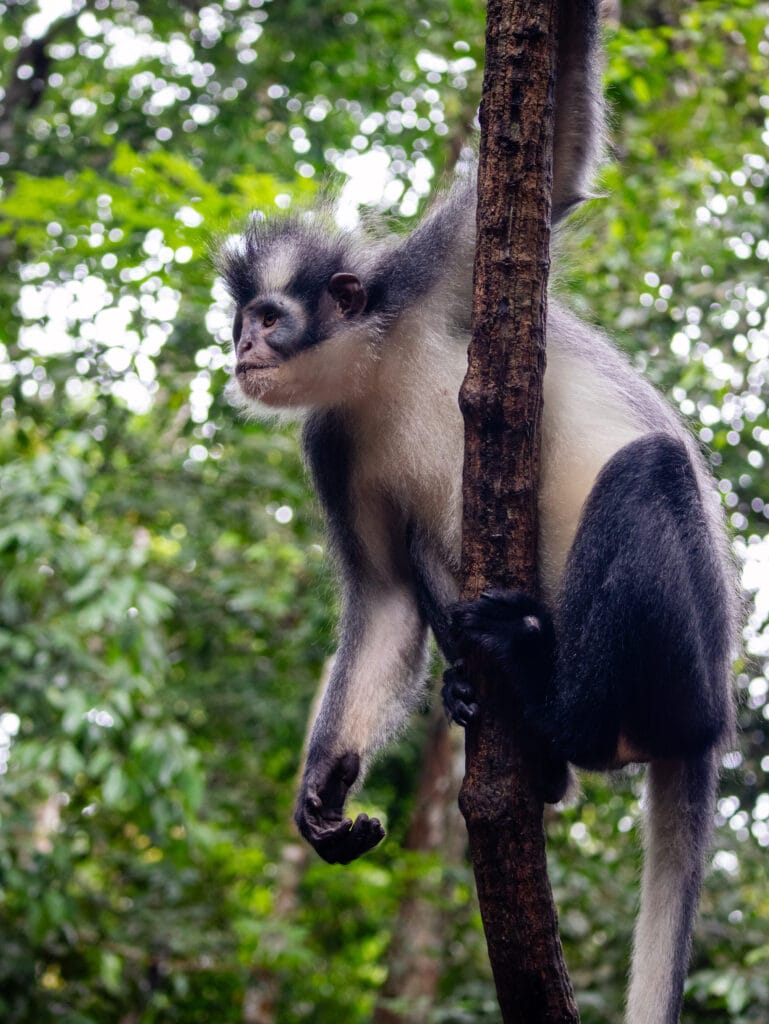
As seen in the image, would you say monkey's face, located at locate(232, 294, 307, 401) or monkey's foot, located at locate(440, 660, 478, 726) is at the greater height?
monkey's face, located at locate(232, 294, 307, 401)

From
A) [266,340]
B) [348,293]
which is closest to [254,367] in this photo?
[266,340]

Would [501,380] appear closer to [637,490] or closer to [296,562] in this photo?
[637,490]

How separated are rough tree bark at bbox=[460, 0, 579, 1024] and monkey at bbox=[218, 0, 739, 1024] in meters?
0.30

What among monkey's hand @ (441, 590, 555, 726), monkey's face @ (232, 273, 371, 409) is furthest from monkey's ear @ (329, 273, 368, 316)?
monkey's hand @ (441, 590, 555, 726)

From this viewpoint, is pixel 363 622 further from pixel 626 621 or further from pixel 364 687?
pixel 626 621

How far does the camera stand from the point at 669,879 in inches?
147

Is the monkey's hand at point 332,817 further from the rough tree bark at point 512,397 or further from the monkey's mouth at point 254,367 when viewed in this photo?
the monkey's mouth at point 254,367

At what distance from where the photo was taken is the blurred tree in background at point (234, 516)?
5.95 m

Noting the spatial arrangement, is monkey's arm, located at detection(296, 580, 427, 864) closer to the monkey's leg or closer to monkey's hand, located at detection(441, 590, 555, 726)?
monkey's hand, located at detection(441, 590, 555, 726)

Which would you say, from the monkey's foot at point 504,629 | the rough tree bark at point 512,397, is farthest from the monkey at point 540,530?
the rough tree bark at point 512,397

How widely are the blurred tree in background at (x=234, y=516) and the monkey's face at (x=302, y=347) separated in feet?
3.11

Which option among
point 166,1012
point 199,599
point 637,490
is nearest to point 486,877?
point 637,490

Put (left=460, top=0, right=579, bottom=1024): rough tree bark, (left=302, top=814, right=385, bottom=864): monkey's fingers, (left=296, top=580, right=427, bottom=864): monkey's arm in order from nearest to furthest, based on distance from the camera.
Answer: (left=460, top=0, right=579, bottom=1024): rough tree bark → (left=302, top=814, right=385, bottom=864): monkey's fingers → (left=296, top=580, right=427, bottom=864): monkey's arm

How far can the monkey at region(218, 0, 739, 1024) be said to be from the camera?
335 cm
